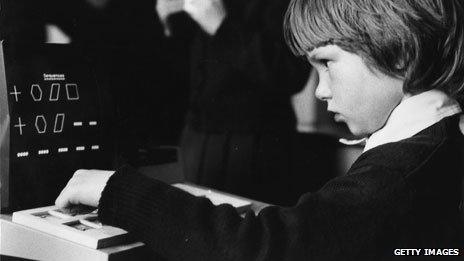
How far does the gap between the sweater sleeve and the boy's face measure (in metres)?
0.12

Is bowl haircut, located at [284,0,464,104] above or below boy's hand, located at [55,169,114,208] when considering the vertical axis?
above

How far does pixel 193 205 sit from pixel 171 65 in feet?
2.32

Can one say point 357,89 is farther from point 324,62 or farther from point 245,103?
point 245,103

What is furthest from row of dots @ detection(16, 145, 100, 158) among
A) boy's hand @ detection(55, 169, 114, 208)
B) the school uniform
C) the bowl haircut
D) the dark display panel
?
the bowl haircut

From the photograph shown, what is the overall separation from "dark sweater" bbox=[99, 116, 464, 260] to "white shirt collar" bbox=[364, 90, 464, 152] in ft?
0.09

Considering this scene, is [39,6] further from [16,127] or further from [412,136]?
[412,136]

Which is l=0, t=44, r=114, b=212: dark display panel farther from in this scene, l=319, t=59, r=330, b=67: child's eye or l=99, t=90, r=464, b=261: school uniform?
l=319, t=59, r=330, b=67: child's eye

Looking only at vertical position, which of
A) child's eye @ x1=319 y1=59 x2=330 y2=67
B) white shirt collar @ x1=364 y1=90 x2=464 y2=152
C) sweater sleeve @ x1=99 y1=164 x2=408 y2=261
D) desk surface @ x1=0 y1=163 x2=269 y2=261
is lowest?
desk surface @ x1=0 y1=163 x2=269 y2=261

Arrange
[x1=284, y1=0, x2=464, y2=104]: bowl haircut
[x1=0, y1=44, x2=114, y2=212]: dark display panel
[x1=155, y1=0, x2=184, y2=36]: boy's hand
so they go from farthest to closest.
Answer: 1. [x1=155, y1=0, x2=184, y2=36]: boy's hand
2. [x1=0, y1=44, x2=114, y2=212]: dark display panel
3. [x1=284, y1=0, x2=464, y2=104]: bowl haircut

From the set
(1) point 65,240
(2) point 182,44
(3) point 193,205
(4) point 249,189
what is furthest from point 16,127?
(4) point 249,189

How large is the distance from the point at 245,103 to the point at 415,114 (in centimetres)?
70

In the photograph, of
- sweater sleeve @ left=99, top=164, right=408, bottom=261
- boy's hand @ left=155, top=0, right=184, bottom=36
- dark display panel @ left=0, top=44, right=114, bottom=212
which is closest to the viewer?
sweater sleeve @ left=99, top=164, right=408, bottom=261

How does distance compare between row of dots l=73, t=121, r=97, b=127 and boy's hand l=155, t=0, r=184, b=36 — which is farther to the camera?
boy's hand l=155, t=0, r=184, b=36

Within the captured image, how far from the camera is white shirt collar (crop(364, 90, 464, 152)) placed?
72cm
